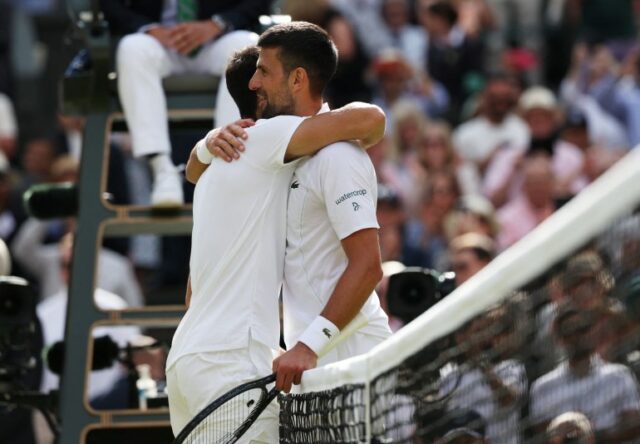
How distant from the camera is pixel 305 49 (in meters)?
5.35

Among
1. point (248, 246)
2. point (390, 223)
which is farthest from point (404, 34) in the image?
point (248, 246)

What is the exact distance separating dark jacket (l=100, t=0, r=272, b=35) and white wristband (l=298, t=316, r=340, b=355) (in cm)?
322

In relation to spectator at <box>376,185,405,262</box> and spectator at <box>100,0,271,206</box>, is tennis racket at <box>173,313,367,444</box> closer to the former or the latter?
spectator at <box>100,0,271,206</box>

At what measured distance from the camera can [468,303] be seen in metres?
3.78

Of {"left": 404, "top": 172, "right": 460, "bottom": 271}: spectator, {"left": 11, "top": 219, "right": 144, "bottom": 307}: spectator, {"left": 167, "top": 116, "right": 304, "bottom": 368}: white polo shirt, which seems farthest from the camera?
{"left": 404, "top": 172, "right": 460, "bottom": 271}: spectator

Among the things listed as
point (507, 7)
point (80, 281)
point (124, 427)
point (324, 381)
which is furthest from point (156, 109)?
point (507, 7)

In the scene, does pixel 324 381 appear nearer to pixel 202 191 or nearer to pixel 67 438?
pixel 202 191

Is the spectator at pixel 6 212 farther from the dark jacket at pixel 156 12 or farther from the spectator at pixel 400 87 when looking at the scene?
the dark jacket at pixel 156 12

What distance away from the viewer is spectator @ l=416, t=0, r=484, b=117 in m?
14.2

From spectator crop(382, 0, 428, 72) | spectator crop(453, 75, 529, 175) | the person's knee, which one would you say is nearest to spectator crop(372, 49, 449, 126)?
spectator crop(382, 0, 428, 72)

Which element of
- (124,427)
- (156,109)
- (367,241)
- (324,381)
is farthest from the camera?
(156,109)

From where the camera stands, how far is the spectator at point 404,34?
14430 mm

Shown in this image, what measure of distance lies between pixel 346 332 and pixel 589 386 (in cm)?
193

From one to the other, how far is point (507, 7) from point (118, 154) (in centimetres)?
514
